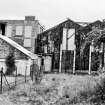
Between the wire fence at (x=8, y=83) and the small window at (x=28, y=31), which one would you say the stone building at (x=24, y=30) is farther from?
the wire fence at (x=8, y=83)

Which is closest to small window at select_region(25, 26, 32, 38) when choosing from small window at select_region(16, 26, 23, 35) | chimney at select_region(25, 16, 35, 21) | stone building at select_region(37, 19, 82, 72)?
small window at select_region(16, 26, 23, 35)

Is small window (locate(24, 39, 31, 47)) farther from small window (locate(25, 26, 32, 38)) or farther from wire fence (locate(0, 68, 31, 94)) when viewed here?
wire fence (locate(0, 68, 31, 94))

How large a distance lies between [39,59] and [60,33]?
4.71 m

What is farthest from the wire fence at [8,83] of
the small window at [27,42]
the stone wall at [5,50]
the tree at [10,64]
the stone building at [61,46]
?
the small window at [27,42]

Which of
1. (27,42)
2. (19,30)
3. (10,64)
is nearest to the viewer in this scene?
(10,64)

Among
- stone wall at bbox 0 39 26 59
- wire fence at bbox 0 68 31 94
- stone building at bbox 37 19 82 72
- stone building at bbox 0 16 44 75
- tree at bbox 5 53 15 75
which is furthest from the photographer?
stone building at bbox 0 16 44 75

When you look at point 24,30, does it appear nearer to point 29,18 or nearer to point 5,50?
point 29,18

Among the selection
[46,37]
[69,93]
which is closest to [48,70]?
[46,37]

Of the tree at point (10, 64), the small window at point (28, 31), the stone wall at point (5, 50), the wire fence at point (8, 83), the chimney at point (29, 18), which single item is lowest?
the wire fence at point (8, 83)

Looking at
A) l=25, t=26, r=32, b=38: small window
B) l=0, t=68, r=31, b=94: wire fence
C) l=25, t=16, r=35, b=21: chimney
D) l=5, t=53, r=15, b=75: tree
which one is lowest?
l=0, t=68, r=31, b=94: wire fence

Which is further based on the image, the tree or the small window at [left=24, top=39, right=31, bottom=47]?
the small window at [left=24, top=39, right=31, bottom=47]

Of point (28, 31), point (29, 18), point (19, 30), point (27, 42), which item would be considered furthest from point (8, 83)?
point (29, 18)

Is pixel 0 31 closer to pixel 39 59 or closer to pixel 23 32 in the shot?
pixel 23 32

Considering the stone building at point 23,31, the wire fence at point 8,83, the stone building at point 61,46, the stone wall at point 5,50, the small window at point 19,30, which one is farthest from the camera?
the small window at point 19,30
